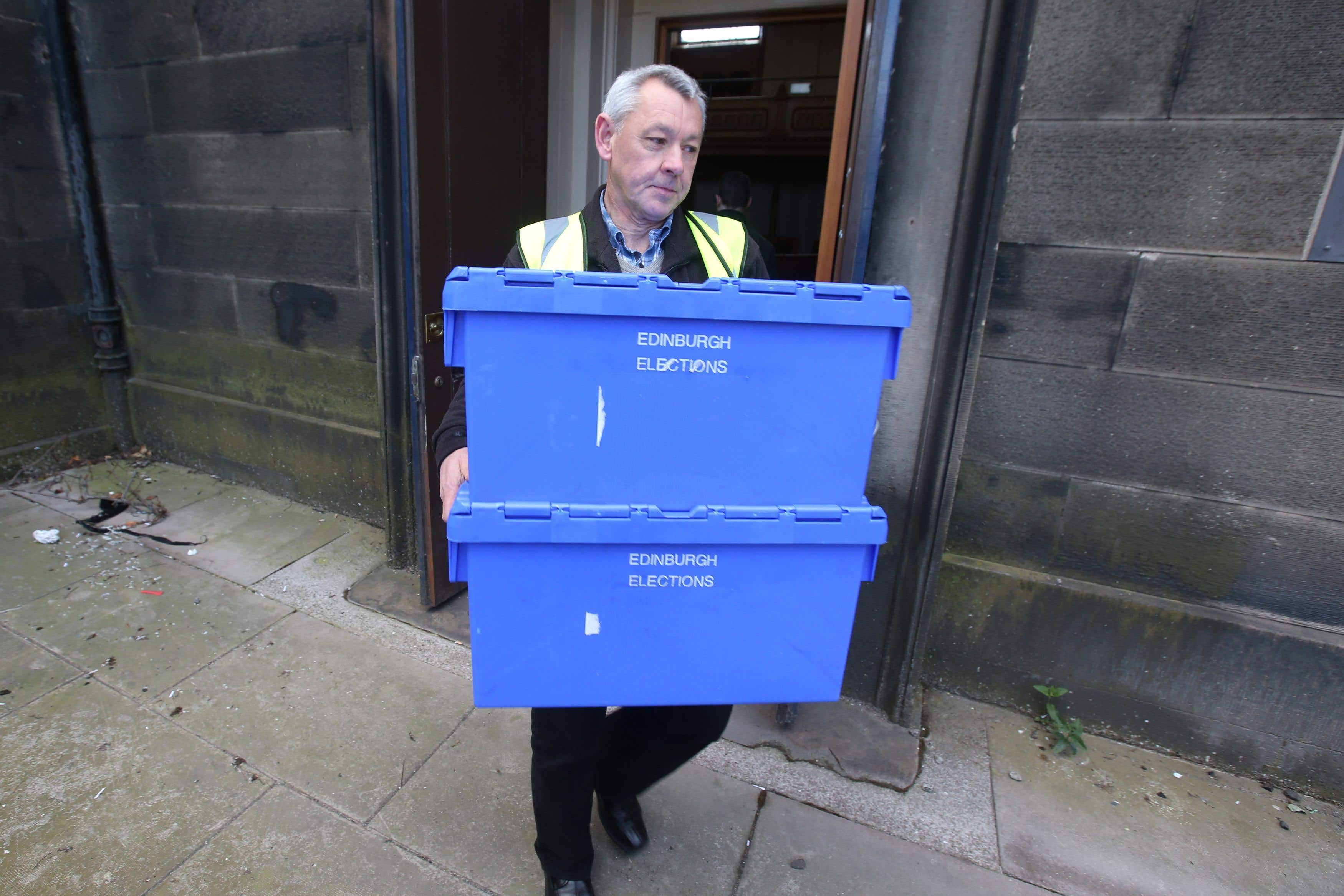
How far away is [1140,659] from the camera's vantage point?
2.32m

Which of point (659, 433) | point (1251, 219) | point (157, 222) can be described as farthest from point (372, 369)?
point (1251, 219)

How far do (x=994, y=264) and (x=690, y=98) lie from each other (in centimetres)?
125

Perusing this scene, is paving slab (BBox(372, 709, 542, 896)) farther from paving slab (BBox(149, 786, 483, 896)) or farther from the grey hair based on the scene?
the grey hair

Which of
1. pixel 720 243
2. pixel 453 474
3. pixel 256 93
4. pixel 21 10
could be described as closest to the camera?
pixel 453 474

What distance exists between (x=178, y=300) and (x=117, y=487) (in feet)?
3.66

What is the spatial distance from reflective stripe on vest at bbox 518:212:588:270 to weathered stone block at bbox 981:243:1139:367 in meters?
1.48

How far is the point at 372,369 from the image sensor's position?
3.34 m

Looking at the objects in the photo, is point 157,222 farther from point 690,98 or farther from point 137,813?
point 690,98

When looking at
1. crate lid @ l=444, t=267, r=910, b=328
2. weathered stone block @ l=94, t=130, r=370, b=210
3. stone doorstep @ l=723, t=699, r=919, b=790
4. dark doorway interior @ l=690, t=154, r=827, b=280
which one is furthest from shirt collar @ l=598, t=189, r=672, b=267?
dark doorway interior @ l=690, t=154, r=827, b=280

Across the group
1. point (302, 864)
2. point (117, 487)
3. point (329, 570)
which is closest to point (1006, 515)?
point (302, 864)

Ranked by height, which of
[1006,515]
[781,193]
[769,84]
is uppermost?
[769,84]

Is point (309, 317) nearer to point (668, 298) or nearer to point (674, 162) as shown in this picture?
point (674, 162)

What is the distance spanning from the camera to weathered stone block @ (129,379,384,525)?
3518 mm

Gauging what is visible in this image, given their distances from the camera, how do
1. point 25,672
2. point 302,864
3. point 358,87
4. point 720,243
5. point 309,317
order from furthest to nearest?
point 309,317 < point 358,87 < point 25,672 < point 302,864 < point 720,243
